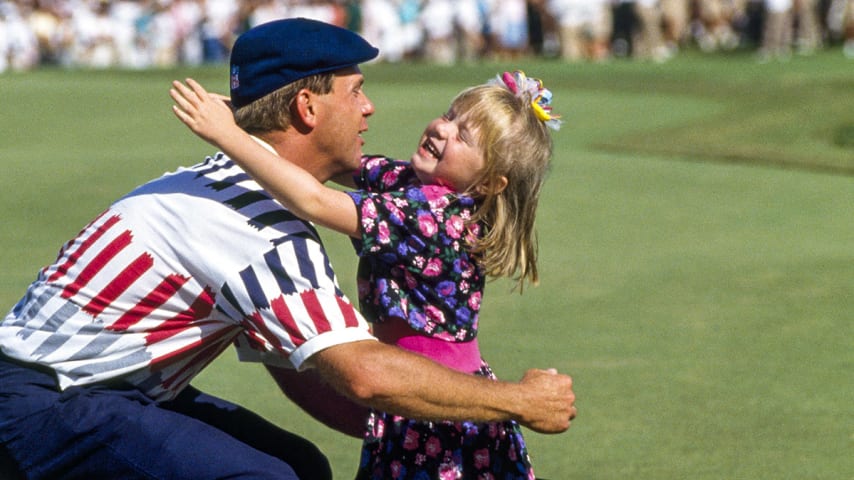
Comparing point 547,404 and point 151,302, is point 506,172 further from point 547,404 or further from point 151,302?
point 151,302

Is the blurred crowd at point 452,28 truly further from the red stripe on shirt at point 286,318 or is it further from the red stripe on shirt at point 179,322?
the red stripe on shirt at point 286,318

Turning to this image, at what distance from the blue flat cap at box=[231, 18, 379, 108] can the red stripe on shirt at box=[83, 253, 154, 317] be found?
1.83 ft

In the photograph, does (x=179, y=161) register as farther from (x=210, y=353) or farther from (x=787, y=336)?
(x=210, y=353)

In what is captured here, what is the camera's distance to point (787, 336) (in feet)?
25.1

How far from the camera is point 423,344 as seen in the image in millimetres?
4180

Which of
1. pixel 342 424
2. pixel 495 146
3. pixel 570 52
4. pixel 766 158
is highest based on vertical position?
pixel 495 146

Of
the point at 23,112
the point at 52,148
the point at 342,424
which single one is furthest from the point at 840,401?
the point at 23,112

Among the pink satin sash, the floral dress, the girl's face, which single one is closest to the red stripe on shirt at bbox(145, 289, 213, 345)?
the floral dress

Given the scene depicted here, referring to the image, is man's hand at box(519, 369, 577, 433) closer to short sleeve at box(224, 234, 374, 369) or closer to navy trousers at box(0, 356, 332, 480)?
short sleeve at box(224, 234, 374, 369)

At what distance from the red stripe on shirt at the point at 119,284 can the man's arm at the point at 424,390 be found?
52 centimetres

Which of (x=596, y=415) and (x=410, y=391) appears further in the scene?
(x=596, y=415)

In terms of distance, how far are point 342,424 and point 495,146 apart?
1103 millimetres

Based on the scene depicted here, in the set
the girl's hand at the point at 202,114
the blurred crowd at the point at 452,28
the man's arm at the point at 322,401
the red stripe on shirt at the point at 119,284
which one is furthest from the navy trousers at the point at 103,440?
the blurred crowd at the point at 452,28

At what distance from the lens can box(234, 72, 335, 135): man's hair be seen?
402 cm
